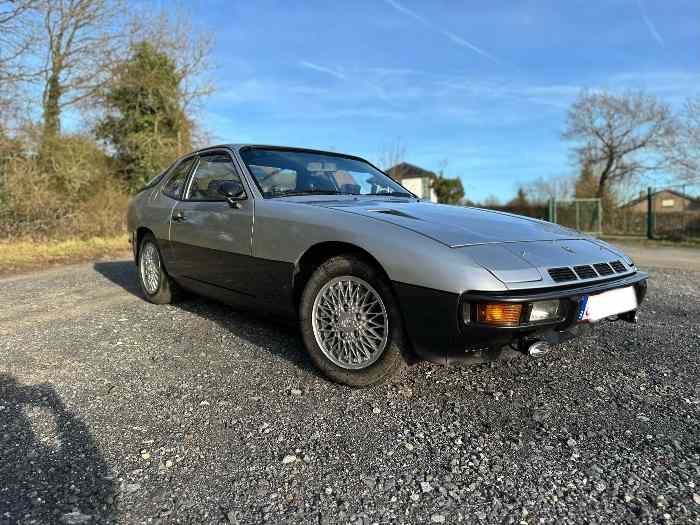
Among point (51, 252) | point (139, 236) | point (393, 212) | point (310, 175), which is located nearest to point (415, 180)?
point (51, 252)

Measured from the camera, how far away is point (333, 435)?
2238mm

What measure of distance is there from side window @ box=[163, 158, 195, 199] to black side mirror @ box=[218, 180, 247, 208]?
1.11 meters

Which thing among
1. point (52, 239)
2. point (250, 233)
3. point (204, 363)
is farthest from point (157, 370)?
point (52, 239)

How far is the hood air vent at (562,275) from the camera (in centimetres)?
237

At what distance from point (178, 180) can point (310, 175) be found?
153cm

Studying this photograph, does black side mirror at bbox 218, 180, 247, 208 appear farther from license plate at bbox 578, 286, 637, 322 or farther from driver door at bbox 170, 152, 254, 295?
license plate at bbox 578, 286, 637, 322

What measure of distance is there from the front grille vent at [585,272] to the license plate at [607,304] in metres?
0.11

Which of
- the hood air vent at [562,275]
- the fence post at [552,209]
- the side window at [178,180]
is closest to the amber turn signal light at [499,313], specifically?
the hood air vent at [562,275]

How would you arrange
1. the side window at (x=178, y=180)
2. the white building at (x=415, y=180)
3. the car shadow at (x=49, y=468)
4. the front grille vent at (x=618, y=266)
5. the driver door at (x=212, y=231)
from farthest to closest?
the white building at (x=415, y=180) < the side window at (x=178, y=180) < the driver door at (x=212, y=231) < the front grille vent at (x=618, y=266) < the car shadow at (x=49, y=468)

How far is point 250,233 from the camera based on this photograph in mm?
3293

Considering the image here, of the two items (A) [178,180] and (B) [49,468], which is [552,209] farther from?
(B) [49,468]

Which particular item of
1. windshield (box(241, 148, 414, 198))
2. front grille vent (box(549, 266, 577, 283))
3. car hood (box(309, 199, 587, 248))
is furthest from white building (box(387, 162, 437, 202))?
front grille vent (box(549, 266, 577, 283))

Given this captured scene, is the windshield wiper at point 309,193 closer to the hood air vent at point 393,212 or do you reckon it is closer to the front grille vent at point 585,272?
the hood air vent at point 393,212

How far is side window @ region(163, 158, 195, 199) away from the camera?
14.5 feet
